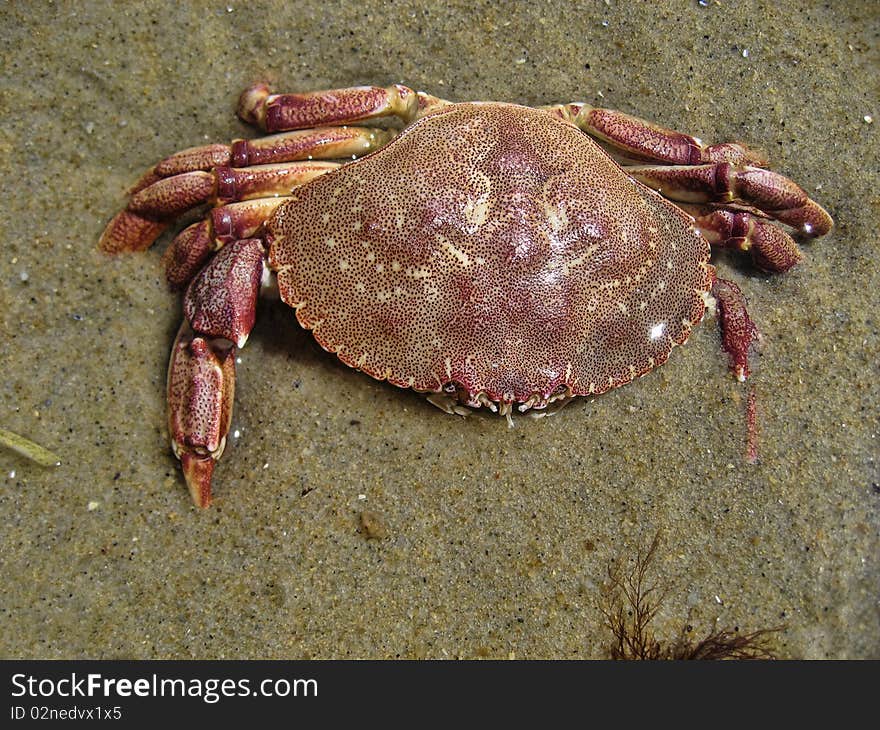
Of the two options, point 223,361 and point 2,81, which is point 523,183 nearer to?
point 223,361

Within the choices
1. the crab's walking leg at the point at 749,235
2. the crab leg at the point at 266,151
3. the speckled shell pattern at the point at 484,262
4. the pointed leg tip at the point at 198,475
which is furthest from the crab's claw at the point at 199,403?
the crab's walking leg at the point at 749,235

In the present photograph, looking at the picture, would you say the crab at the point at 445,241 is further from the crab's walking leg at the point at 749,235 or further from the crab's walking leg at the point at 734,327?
the crab's walking leg at the point at 734,327

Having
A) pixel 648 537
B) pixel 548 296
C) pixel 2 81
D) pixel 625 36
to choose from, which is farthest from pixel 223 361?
pixel 625 36

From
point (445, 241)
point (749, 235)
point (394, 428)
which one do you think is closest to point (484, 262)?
point (445, 241)

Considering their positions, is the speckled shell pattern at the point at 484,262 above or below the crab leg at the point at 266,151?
below

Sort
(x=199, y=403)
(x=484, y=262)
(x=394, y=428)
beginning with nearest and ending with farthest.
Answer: (x=484, y=262)
(x=199, y=403)
(x=394, y=428)

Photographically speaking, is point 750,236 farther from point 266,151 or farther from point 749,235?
point 266,151

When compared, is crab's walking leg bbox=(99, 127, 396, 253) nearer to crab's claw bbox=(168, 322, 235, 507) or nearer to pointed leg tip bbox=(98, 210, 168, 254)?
pointed leg tip bbox=(98, 210, 168, 254)

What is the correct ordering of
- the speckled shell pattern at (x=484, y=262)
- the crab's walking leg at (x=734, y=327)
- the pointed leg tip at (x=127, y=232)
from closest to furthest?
the speckled shell pattern at (x=484, y=262), the pointed leg tip at (x=127, y=232), the crab's walking leg at (x=734, y=327)
